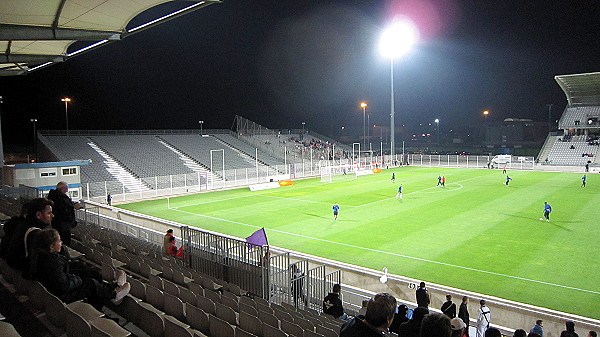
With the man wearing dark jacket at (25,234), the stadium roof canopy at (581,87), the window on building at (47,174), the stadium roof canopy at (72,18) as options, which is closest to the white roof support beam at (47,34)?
the stadium roof canopy at (72,18)

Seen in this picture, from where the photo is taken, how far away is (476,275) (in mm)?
15812

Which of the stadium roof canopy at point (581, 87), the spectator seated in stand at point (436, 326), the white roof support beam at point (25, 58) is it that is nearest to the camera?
the spectator seated in stand at point (436, 326)

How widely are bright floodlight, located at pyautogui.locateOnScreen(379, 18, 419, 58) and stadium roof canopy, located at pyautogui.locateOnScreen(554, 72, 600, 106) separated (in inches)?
862

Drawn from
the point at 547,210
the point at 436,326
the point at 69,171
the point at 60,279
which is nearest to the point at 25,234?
the point at 60,279

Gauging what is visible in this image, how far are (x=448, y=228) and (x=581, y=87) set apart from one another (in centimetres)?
5570

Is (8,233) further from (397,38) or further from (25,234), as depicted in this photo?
(397,38)

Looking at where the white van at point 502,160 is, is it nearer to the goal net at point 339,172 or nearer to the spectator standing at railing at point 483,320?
the goal net at point 339,172

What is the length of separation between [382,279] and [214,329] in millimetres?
9229

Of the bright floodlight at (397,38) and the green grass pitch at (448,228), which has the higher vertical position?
the bright floodlight at (397,38)

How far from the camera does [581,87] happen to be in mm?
64000

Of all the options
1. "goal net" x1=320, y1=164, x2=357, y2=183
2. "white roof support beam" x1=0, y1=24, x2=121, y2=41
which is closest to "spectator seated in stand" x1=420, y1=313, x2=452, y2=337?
"white roof support beam" x1=0, y1=24, x2=121, y2=41

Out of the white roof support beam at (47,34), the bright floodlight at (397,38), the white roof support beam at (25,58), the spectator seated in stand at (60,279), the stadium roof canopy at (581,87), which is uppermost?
the bright floodlight at (397,38)

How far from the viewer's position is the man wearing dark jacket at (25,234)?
533 cm

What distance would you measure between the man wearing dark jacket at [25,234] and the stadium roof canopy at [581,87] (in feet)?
223
